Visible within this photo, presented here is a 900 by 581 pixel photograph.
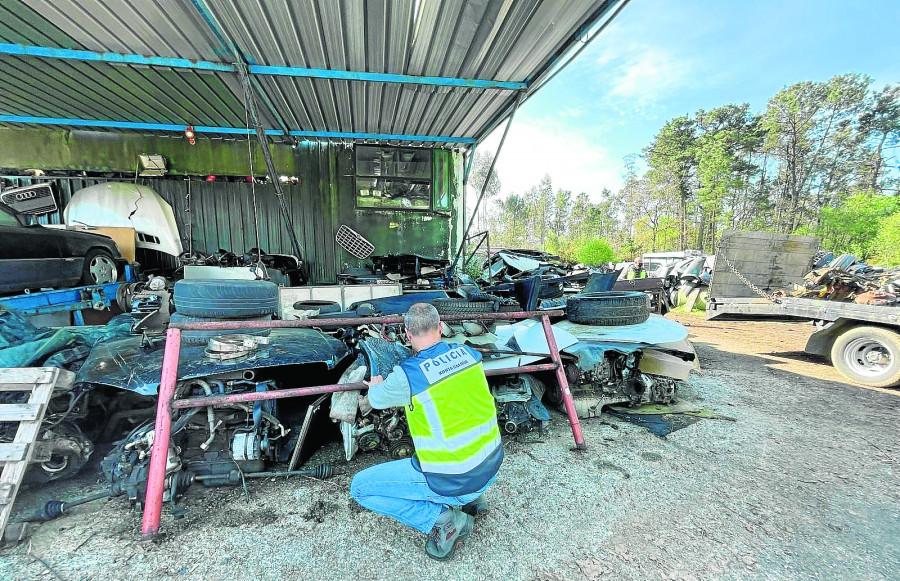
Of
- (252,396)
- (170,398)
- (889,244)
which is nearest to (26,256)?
(170,398)

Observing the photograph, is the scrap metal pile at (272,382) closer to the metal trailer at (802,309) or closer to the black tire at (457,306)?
the black tire at (457,306)

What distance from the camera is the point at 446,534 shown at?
1.89m

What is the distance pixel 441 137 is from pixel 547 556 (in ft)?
22.1

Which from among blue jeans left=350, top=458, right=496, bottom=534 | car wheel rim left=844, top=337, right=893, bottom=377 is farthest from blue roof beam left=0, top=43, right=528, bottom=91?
car wheel rim left=844, top=337, right=893, bottom=377

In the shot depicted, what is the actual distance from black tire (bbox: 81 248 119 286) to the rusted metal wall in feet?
6.62

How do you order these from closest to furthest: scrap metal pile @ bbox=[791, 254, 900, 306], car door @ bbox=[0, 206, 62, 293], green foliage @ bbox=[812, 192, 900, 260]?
car door @ bbox=[0, 206, 62, 293] → scrap metal pile @ bbox=[791, 254, 900, 306] → green foliage @ bbox=[812, 192, 900, 260]

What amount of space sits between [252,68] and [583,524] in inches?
229

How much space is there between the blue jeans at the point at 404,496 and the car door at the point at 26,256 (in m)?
4.75

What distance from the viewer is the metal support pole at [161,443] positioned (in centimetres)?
196

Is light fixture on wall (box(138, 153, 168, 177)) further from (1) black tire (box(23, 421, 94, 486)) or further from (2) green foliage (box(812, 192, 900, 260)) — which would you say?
(2) green foliage (box(812, 192, 900, 260))

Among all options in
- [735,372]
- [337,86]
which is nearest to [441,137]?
[337,86]

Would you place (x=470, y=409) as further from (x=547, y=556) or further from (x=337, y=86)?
(x=337, y=86)

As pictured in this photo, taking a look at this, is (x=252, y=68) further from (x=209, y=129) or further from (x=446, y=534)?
(x=446, y=534)

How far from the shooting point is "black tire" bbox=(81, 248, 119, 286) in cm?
480
